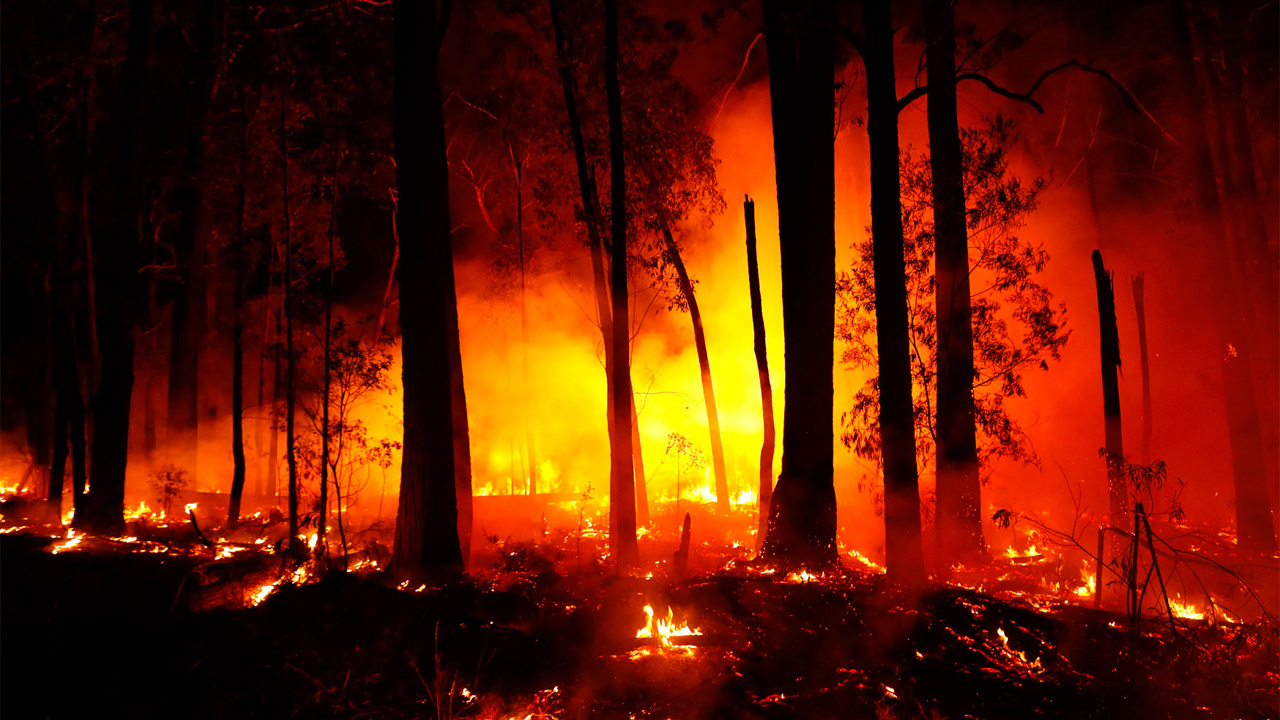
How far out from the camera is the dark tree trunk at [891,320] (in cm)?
789

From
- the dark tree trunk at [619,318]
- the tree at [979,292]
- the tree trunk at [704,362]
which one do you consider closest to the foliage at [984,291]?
→ the tree at [979,292]

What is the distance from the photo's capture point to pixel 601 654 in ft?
21.9

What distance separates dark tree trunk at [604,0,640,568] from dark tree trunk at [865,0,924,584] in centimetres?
393

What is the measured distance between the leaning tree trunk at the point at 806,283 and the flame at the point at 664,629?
263cm

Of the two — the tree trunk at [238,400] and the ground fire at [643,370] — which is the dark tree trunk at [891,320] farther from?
the tree trunk at [238,400]

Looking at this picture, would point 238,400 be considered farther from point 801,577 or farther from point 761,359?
point 801,577

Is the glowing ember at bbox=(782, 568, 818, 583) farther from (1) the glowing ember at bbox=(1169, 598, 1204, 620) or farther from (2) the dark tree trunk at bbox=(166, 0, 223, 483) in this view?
(2) the dark tree trunk at bbox=(166, 0, 223, 483)

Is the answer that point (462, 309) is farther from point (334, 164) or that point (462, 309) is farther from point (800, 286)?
point (800, 286)

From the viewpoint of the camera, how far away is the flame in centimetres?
716

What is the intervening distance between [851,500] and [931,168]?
11728 millimetres

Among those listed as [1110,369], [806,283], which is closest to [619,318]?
[806,283]

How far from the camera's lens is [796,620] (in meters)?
7.20

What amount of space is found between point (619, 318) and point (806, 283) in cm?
297

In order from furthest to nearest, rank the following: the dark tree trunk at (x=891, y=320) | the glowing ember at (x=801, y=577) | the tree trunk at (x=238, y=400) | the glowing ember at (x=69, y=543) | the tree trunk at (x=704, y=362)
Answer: the tree trunk at (x=704, y=362)
the tree trunk at (x=238, y=400)
the glowing ember at (x=69, y=543)
the glowing ember at (x=801, y=577)
the dark tree trunk at (x=891, y=320)
